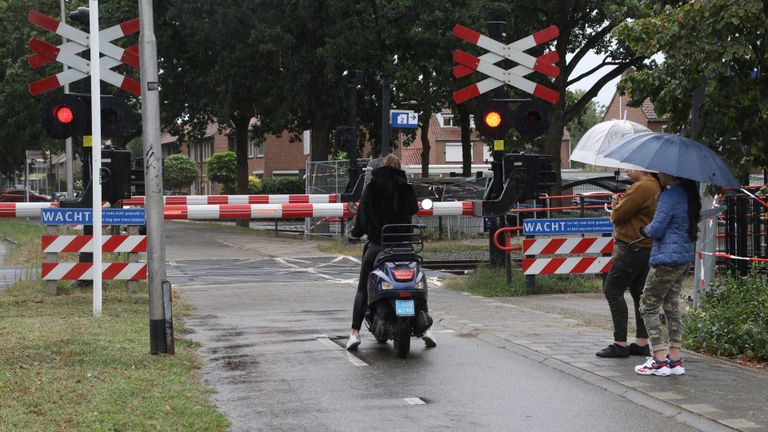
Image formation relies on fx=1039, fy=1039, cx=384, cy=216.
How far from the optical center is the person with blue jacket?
838cm

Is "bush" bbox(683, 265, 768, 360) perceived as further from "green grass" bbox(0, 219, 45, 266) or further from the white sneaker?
"green grass" bbox(0, 219, 45, 266)

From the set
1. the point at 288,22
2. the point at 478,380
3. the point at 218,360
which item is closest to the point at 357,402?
the point at 478,380

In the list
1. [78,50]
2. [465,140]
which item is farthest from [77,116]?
[465,140]

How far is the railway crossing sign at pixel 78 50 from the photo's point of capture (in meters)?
13.0

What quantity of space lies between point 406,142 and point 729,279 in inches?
1696

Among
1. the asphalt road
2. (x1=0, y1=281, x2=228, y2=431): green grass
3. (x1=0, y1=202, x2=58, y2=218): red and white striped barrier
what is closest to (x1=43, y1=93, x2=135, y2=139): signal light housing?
(x1=0, y1=281, x2=228, y2=431): green grass

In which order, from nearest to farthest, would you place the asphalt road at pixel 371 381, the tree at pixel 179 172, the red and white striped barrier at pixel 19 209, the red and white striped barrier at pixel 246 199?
the asphalt road at pixel 371 381 < the red and white striped barrier at pixel 19 209 < the red and white striped barrier at pixel 246 199 < the tree at pixel 179 172

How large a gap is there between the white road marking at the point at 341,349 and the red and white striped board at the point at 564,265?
518 centimetres

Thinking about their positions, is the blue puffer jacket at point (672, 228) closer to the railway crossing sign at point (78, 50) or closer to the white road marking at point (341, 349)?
the white road marking at point (341, 349)

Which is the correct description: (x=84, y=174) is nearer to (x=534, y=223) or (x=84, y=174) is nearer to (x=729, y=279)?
(x=534, y=223)

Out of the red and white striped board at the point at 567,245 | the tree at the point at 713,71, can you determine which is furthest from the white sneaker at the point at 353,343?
the red and white striped board at the point at 567,245

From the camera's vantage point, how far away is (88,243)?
47.4ft

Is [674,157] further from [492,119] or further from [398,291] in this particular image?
[492,119]

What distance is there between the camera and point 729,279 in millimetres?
10602
